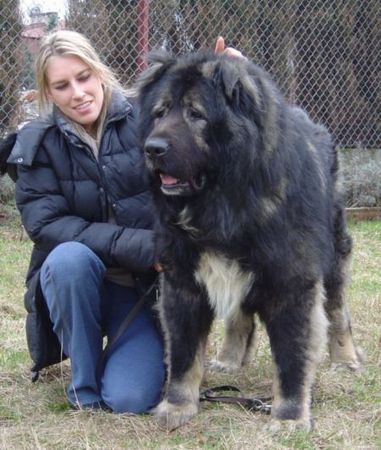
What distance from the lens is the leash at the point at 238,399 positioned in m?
3.28

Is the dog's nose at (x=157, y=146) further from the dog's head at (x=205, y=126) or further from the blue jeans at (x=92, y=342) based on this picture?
the blue jeans at (x=92, y=342)

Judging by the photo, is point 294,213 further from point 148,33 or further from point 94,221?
point 148,33

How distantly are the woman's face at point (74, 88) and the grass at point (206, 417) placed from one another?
1311mm

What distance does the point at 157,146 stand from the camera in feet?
8.73

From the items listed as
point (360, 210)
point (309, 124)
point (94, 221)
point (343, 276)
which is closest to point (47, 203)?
point (94, 221)

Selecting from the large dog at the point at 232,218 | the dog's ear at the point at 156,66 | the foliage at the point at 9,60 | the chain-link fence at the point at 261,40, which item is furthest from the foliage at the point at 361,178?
the dog's ear at the point at 156,66

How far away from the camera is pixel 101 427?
3088 millimetres

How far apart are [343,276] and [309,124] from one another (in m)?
0.87

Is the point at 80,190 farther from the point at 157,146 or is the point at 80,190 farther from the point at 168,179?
the point at 157,146

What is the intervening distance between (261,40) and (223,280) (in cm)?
582

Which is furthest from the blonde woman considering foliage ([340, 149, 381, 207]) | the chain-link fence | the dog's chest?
foliage ([340, 149, 381, 207])

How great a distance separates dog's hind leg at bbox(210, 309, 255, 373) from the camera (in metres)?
3.95

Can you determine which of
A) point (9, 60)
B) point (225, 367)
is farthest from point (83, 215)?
point (9, 60)

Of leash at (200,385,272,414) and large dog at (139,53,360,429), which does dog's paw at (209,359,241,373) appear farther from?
large dog at (139,53,360,429)
